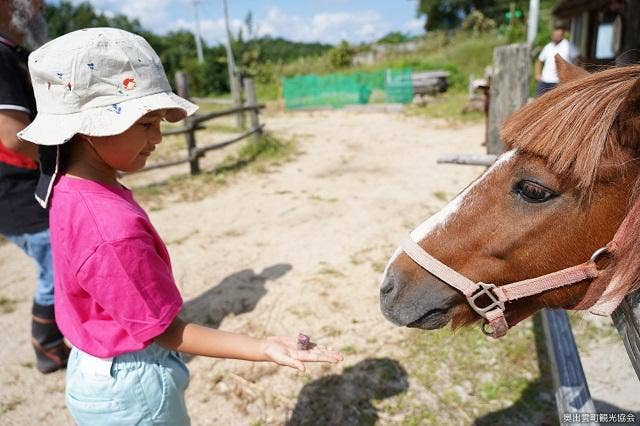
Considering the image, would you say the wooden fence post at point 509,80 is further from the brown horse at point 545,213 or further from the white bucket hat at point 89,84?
the white bucket hat at point 89,84

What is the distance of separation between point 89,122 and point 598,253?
4.70 feet

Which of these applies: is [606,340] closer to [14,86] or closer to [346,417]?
[346,417]

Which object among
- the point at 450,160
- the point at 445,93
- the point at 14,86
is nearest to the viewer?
the point at 14,86

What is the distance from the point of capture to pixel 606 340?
2.72 metres

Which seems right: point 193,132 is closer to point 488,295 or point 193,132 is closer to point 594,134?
point 488,295

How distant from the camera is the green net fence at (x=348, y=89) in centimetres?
1479

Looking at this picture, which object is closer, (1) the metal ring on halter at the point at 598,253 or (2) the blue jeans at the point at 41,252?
(1) the metal ring on halter at the point at 598,253

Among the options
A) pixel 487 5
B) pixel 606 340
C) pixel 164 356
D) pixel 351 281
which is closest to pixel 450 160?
pixel 351 281

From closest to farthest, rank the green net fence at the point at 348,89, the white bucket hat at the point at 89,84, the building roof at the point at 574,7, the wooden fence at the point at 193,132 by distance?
the white bucket hat at the point at 89,84
the wooden fence at the point at 193,132
the building roof at the point at 574,7
the green net fence at the point at 348,89

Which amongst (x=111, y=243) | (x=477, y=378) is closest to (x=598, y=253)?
(x=111, y=243)

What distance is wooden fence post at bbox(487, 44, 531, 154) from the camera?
326 centimetres

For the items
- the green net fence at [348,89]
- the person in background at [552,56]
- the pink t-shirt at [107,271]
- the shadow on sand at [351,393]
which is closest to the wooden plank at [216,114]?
the person in background at [552,56]

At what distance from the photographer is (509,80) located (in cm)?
332

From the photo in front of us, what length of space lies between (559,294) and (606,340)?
6.11 ft
